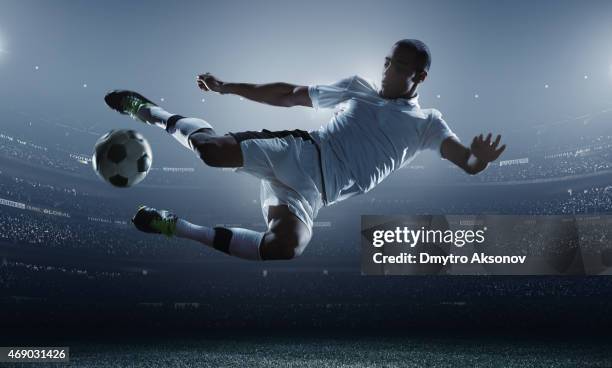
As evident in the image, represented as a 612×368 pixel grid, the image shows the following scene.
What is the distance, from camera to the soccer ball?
17.5 ft

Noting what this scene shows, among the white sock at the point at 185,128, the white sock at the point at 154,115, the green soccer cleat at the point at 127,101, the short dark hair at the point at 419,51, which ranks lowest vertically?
the white sock at the point at 185,128

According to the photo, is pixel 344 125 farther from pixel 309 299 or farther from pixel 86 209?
pixel 86 209

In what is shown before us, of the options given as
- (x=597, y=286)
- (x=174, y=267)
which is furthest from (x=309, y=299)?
(x=597, y=286)

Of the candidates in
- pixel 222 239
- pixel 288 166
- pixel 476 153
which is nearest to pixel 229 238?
pixel 222 239

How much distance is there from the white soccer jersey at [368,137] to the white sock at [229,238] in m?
0.76

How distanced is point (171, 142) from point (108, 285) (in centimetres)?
945

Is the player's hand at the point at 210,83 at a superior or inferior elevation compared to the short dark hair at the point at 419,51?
inferior

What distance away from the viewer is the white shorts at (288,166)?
13.7 ft

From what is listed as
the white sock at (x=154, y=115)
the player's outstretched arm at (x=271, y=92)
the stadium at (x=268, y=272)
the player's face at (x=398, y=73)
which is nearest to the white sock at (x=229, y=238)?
the white sock at (x=154, y=115)

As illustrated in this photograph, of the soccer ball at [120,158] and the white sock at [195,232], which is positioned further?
the soccer ball at [120,158]

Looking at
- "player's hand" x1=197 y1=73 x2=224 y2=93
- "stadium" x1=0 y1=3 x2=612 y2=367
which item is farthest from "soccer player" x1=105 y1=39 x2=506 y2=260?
"stadium" x1=0 y1=3 x2=612 y2=367

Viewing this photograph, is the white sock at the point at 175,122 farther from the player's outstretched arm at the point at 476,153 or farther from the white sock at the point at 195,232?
the player's outstretched arm at the point at 476,153

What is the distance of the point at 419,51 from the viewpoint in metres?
4.35

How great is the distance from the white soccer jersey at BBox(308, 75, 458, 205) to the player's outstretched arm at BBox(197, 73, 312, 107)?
40cm
